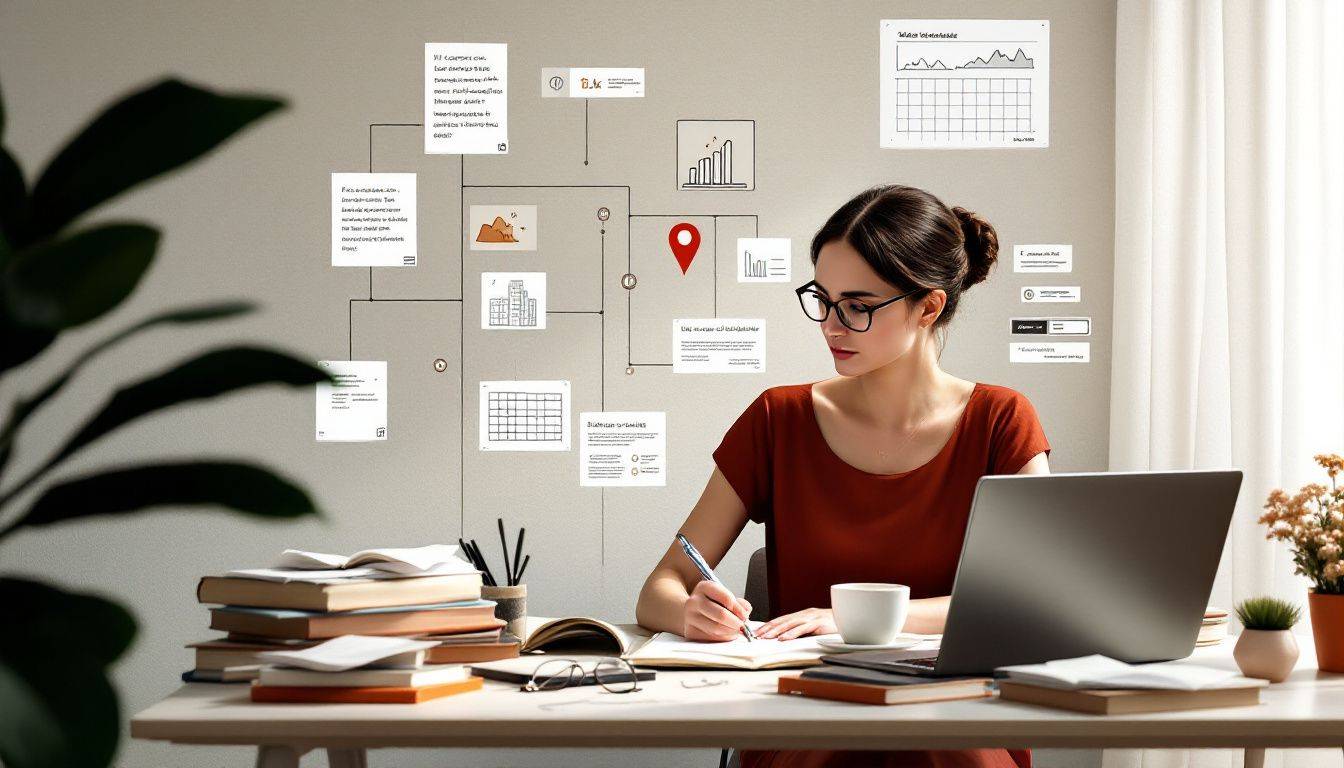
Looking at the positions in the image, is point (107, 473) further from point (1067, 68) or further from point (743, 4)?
point (1067, 68)

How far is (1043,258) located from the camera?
2820 mm

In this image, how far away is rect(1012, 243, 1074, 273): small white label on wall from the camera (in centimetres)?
281

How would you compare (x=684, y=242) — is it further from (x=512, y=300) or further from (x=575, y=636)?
(x=575, y=636)

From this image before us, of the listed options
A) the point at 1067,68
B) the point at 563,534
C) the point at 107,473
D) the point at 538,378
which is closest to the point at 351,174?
the point at 538,378

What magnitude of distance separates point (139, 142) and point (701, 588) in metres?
1.05

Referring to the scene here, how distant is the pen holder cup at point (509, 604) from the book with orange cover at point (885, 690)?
17.5 inches

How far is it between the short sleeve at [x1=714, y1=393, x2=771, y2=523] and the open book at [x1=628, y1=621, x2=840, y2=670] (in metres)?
0.56

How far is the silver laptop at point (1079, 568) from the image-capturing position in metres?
1.16

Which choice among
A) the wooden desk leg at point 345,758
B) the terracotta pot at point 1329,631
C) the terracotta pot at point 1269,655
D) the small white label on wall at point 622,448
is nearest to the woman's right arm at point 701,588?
the wooden desk leg at point 345,758

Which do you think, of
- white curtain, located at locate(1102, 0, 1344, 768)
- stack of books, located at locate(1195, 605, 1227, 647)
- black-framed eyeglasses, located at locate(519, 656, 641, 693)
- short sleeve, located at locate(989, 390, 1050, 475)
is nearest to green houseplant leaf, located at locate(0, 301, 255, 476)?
black-framed eyeglasses, located at locate(519, 656, 641, 693)

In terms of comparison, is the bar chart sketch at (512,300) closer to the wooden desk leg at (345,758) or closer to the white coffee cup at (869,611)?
the wooden desk leg at (345,758)

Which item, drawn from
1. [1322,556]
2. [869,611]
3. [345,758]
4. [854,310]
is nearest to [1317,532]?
[1322,556]

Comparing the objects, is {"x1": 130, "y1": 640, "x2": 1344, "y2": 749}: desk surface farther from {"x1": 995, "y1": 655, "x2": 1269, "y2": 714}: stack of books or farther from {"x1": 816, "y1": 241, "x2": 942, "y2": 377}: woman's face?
{"x1": 816, "y1": 241, "x2": 942, "y2": 377}: woman's face

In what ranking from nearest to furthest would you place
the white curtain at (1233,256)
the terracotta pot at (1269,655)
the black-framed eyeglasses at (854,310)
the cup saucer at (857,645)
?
the terracotta pot at (1269,655)
the cup saucer at (857,645)
the black-framed eyeglasses at (854,310)
the white curtain at (1233,256)
